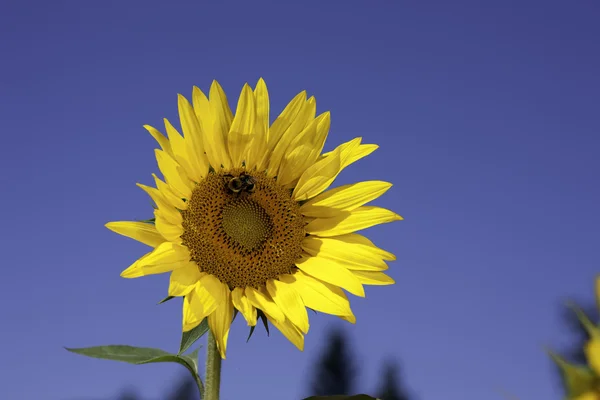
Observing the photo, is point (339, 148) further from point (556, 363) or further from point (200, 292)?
point (556, 363)

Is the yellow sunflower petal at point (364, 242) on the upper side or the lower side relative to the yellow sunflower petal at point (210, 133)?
lower

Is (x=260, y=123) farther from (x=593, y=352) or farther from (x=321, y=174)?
(x=593, y=352)

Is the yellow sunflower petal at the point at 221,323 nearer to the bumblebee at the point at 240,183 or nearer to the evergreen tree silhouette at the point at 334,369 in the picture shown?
the bumblebee at the point at 240,183

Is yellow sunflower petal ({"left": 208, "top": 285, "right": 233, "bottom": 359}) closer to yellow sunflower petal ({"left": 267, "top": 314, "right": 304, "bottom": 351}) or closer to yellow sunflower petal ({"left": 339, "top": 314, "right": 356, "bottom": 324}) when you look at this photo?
yellow sunflower petal ({"left": 267, "top": 314, "right": 304, "bottom": 351})

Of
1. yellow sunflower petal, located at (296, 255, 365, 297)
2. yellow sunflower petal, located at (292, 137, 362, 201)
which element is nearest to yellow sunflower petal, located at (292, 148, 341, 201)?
yellow sunflower petal, located at (292, 137, 362, 201)

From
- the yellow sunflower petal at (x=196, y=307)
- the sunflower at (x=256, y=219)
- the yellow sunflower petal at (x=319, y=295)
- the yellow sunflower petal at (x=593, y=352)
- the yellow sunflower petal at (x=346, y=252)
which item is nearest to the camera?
the yellow sunflower petal at (x=593, y=352)

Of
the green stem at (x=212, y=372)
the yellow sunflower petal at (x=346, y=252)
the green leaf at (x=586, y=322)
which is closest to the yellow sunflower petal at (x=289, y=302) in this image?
the yellow sunflower petal at (x=346, y=252)

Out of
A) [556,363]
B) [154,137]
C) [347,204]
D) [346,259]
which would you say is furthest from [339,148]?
[556,363]
